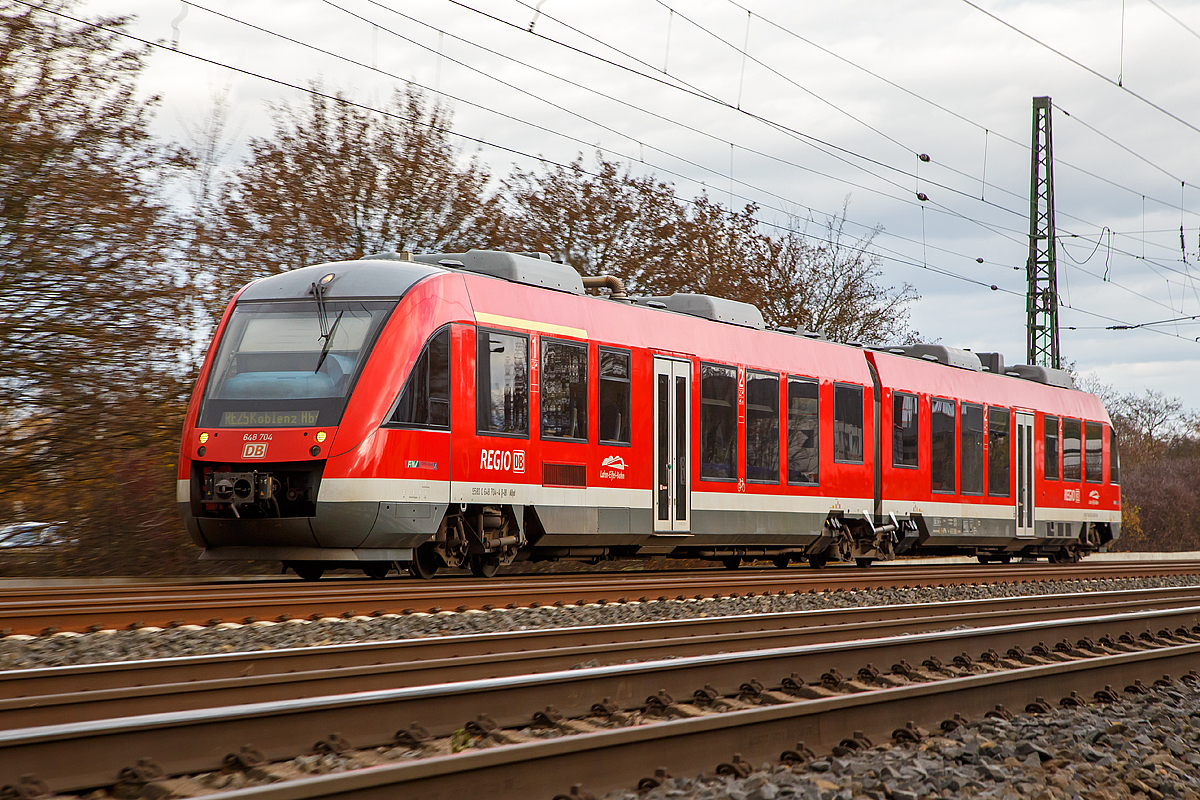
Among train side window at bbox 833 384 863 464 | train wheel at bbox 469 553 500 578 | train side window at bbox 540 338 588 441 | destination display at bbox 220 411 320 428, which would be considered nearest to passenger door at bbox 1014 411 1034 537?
train side window at bbox 833 384 863 464

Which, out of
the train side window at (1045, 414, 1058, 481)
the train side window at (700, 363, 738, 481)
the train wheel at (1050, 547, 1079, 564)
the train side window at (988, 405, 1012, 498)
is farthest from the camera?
the train wheel at (1050, 547, 1079, 564)

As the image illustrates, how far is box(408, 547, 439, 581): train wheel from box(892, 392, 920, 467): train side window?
30.6 feet

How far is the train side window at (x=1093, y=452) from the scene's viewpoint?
79.7 ft

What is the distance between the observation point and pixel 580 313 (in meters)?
13.4

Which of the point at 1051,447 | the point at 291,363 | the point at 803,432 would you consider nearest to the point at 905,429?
the point at 803,432

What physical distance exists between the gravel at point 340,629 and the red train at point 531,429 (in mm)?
2398

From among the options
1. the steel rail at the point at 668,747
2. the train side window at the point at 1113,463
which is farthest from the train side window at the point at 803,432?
the train side window at the point at 1113,463

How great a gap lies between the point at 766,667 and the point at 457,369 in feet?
19.9

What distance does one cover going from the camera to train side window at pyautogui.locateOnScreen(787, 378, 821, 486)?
16.5 metres

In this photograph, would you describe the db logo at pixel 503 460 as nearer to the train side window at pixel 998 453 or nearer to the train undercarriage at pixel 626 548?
the train undercarriage at pixel 626 548

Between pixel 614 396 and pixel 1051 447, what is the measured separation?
1288 cm

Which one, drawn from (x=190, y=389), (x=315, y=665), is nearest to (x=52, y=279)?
(x=190, y=389)

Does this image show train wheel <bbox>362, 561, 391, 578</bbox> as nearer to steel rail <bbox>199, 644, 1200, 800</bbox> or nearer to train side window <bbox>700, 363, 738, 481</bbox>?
train side window <bbox>700, 363, 738, 481</bbox>

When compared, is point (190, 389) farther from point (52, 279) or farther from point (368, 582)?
point (368, 582)
